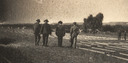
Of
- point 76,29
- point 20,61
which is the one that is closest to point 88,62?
point 20,61

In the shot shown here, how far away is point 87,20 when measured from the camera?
294 feet

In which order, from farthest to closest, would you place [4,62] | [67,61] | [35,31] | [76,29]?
[35,31] → [76,29] → [67,61] → [4,62]

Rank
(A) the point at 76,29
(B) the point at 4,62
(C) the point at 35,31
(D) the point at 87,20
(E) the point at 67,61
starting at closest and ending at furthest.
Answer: (B) the point at 4,62, (E) the point at 67,61, (A) the point at 76,29, (C) the point at 35,31, (D) the point at 87,20

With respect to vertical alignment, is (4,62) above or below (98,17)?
below

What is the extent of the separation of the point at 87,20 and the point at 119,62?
79.3 m

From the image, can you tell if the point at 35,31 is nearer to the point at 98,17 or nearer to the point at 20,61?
the point at 20,61

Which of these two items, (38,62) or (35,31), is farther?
(35,31)

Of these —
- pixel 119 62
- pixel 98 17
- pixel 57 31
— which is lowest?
pixel 119 62

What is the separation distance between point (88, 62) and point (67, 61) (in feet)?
3.25

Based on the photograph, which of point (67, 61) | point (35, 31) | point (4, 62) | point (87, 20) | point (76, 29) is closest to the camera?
point (4, 62)

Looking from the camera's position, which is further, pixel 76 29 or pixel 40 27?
pixel 40 27

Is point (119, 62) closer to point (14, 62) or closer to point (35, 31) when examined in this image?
point (14, 62)

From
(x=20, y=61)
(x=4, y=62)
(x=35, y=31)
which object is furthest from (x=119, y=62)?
(x=35, y=31)

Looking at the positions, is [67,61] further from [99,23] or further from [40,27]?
[99,23]
